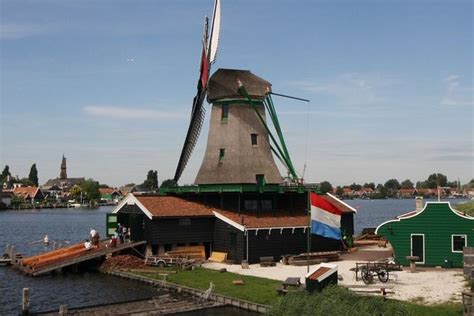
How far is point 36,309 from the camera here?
2816 centimetres

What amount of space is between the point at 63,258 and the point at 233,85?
17232 millimetres

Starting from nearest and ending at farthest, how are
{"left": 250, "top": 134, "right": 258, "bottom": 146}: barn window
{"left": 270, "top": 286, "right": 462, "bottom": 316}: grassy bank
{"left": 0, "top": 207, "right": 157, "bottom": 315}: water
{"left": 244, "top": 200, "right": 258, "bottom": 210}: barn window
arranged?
1. {"left": 270, "top": 286, "right": 462, "bottom": 316}: grassy bank
2. {"left": 0, "top": 207, "right": 157, "bottom": 315}: water
3. {"left": 244, "top": 200, "right": 258, "bottom": 210}: barn window
4. {"left": 250, "top": 134, "right": 258, "bottom": 146}: barn window

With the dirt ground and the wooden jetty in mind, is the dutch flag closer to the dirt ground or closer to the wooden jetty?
the dirt ground

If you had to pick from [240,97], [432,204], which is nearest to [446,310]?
[432,204]

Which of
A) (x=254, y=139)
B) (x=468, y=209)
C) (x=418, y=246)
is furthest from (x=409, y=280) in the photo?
(x=468, y=209)

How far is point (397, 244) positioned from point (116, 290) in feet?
56.0

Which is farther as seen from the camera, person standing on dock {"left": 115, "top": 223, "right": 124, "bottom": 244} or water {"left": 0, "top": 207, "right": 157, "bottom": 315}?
person standing on dock {"left": 115, "top": 223, "right": 124, "bottom": 244}

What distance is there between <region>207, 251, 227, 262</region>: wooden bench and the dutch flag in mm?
14189

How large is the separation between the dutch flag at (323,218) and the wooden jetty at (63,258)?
16531mm

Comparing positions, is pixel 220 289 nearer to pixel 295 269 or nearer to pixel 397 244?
pixel 295 269

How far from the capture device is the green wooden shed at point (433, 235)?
34.7 meters

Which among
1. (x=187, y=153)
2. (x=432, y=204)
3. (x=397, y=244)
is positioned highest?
(x=187, y=153)

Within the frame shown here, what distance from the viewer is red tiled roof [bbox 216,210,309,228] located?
128 feet

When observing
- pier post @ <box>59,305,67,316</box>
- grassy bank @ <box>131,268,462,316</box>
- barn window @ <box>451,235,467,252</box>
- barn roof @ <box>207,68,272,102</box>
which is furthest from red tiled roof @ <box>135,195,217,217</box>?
barn window @ <box>451,235,467,252</box>
